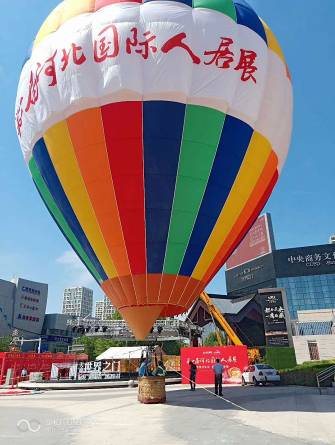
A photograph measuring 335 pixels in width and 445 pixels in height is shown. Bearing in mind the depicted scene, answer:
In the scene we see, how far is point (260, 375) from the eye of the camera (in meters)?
19.6

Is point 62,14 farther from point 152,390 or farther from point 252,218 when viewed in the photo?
point 152,390

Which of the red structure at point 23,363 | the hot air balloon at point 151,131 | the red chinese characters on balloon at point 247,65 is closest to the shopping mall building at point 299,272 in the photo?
the red structure at point 23,363

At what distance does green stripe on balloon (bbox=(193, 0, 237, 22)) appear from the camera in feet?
39.1

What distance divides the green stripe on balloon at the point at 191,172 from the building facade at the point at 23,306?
85379 mm

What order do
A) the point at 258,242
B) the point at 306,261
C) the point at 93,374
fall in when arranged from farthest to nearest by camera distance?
the point at 258,242, the point at 306,261, the point at 93,374

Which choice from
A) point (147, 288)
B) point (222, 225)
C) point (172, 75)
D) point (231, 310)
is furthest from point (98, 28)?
point (231, 310)

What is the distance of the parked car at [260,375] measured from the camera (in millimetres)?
19608

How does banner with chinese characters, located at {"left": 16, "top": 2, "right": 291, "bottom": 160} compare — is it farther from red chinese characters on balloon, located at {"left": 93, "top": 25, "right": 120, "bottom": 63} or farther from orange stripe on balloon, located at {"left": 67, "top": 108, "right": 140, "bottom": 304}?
orange stripe on balloon, located at {"left": 67, "top": 108, "right": 140, "bottom": 304}

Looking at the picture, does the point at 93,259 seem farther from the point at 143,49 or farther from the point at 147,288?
the point at 143,49

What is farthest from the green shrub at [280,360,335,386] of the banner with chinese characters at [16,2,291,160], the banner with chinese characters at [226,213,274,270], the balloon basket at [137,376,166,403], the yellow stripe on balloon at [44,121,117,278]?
the banner with chinese characters at [226,213,274,270]

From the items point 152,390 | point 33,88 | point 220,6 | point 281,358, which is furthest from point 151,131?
point 281,358

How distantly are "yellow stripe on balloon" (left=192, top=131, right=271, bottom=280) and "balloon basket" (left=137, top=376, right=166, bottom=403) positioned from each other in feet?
11.4

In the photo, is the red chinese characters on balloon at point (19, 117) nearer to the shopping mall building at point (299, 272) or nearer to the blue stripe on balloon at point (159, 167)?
the blue stripe on balloon at point (159, 167)

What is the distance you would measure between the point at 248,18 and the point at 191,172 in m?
5.89
